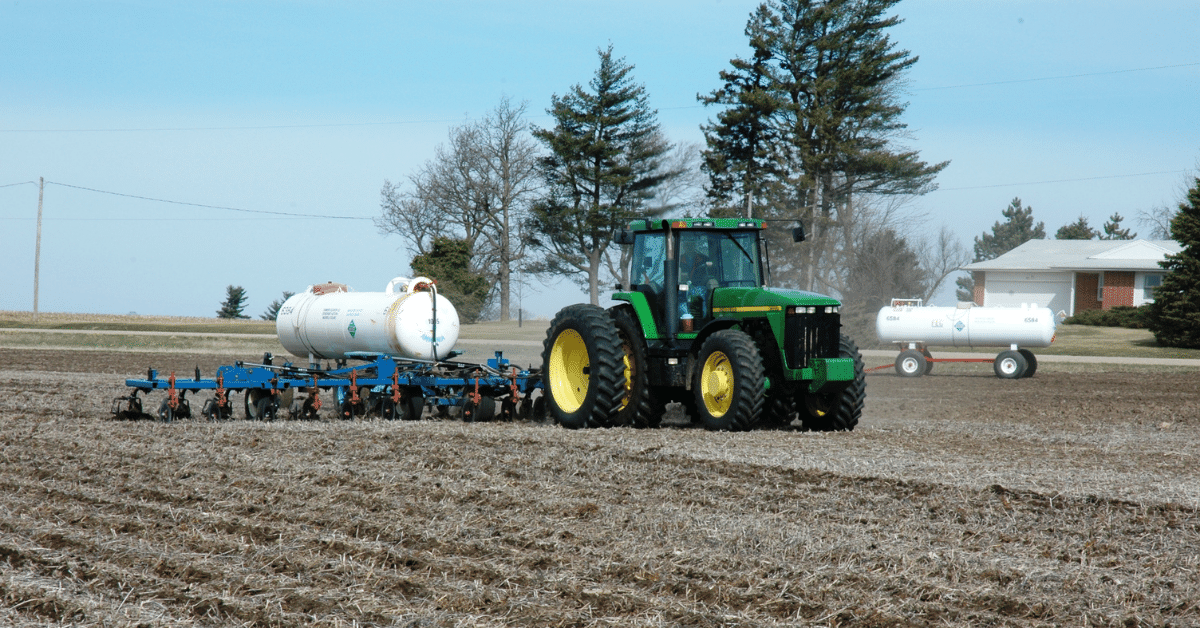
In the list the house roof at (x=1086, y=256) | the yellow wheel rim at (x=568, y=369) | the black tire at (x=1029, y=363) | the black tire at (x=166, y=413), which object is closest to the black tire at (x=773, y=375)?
the yellow wheel rim at (x=568, y=369)

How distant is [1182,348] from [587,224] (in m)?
20.7

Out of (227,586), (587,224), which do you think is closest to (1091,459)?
(227,586)

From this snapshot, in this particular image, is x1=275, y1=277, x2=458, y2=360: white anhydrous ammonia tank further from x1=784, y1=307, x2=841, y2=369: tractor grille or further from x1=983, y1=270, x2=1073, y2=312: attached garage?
x1=983, y1=270, x2=1073, y2=312: attached garage

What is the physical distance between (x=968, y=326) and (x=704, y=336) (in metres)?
15.9

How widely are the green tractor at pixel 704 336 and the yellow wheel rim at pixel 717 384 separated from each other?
0.01m

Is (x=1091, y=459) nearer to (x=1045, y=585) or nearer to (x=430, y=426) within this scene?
(x=1045, y=585)

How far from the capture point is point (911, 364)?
25469 millimetres

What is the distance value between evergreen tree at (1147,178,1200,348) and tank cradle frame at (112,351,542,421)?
26.8 metres

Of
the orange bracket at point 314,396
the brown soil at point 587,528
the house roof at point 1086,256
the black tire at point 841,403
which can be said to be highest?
the house roof at point 1086,256

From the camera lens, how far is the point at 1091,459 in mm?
9930

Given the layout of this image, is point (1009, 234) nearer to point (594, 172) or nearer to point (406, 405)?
point (594, 172)

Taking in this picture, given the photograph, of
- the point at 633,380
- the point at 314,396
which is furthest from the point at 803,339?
the point at 314,396

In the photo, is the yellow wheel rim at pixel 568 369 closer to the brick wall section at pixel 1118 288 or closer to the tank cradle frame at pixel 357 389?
the tank cradle frame at pixel 357 389

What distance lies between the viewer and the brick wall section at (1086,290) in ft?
157
